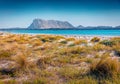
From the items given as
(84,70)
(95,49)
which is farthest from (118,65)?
(95,49)

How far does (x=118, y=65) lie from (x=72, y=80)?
44.2 inches

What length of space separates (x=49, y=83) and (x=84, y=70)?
3.71ft

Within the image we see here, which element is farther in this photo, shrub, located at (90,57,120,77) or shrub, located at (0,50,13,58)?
shrub, located at (0,50,13,58)

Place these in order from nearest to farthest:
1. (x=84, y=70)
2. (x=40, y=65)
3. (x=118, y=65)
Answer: (x=118, y=65), (x=84, y=70), (x=40, y=65)

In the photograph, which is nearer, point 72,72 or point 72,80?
point 72,80

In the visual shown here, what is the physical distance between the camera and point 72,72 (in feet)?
16.0

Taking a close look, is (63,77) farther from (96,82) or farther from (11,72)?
(11,72)

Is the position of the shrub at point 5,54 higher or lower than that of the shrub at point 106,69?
lower

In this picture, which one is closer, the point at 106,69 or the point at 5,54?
the point at 106,69

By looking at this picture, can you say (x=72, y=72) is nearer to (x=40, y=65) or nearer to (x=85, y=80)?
(x=85, y=80)

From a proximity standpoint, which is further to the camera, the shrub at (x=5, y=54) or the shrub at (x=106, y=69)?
the shrub at (x=5, y=54)

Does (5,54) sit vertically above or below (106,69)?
below

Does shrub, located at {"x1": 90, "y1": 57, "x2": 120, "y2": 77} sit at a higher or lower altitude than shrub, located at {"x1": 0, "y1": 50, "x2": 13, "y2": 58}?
higher

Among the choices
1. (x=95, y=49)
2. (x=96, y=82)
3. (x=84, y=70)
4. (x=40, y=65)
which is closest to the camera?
(x=96, y=82)
